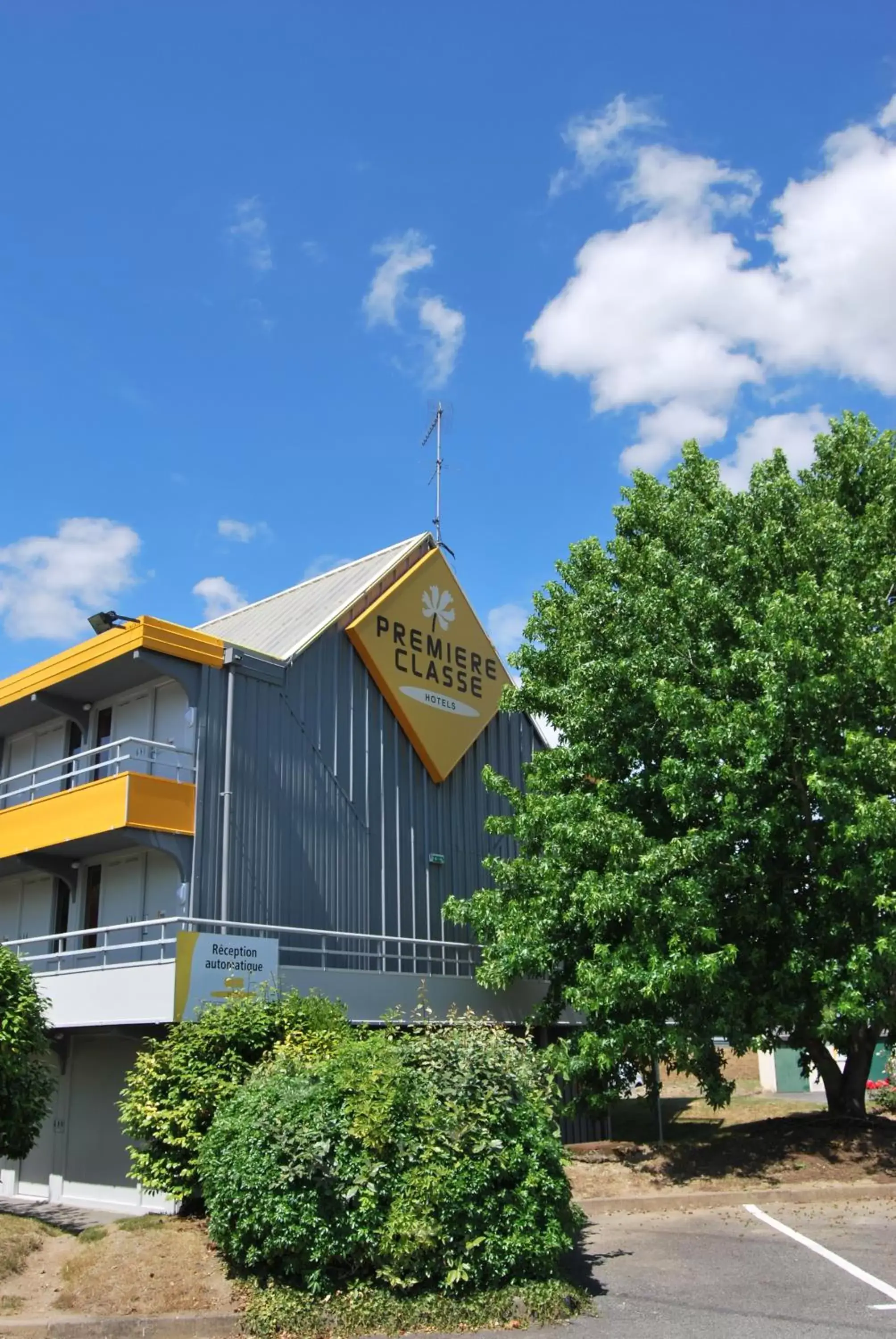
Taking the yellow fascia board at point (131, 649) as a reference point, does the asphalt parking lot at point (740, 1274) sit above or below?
below

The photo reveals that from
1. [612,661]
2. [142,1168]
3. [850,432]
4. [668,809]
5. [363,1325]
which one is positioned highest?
[850,432]

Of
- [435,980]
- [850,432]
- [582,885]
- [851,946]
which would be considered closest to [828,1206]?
[851,946]

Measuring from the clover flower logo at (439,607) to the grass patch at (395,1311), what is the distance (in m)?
14.6

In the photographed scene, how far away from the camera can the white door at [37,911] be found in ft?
70.5

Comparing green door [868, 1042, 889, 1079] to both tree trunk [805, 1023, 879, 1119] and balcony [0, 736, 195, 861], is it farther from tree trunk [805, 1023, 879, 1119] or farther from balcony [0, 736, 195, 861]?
balcony [0, 736, 195, 861]

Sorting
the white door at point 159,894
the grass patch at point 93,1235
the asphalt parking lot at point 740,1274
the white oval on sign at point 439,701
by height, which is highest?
the white oval on sign at point 439,701

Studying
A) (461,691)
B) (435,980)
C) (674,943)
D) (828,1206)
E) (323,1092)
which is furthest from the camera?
(461,691)

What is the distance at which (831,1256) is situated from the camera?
11547 mm

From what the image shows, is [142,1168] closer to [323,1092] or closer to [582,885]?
[323,1092]

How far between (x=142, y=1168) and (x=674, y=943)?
6.99m

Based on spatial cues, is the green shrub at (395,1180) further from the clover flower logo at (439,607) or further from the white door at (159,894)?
the clover flower logo at (439,607)

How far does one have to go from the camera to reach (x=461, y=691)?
23.4 meters

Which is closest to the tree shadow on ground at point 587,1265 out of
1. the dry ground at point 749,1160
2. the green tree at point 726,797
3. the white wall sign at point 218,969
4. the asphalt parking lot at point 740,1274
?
the asphalt parking lot at point 740,1274

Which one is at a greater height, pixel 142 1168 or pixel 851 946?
pixel 851 946
